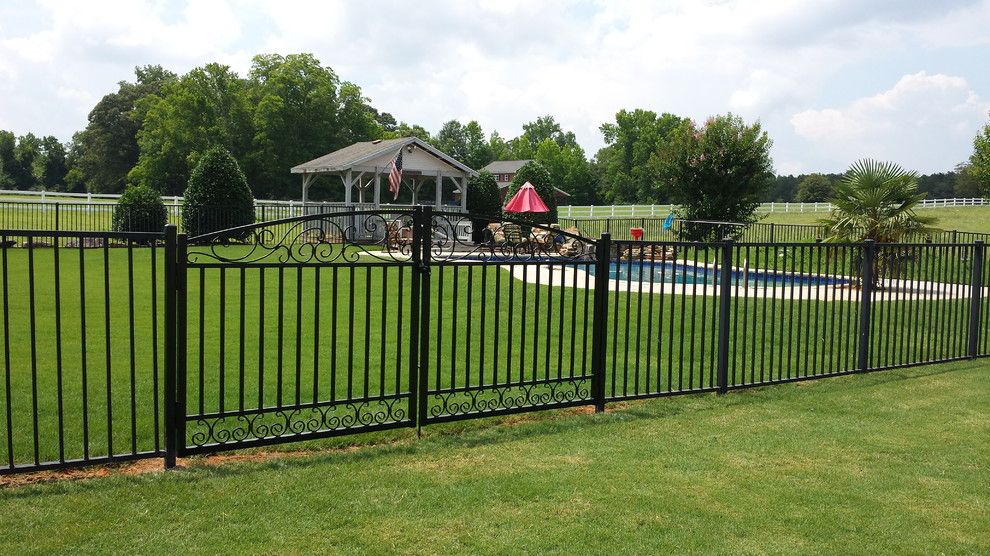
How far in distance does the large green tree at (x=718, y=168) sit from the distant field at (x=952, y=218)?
458 centimetres

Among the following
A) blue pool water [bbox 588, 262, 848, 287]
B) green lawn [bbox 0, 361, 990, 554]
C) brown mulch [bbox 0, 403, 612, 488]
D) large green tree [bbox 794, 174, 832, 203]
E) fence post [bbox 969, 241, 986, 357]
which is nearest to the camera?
green lawn [bbox 0, 361, 990, 554]

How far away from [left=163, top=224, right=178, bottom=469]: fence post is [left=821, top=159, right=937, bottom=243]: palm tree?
13973 mm

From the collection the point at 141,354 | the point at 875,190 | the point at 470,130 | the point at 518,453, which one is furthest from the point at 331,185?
the point at 518,453

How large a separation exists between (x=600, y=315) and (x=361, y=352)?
3.12m

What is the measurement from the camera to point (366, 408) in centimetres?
621

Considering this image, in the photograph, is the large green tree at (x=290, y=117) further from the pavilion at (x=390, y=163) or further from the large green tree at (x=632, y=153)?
the large green tree at (x=632, y=153)

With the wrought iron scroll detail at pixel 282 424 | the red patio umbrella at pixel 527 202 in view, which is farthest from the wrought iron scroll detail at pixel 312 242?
the red patio umbrella at pixel 527 202

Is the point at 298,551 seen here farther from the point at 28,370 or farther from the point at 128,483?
the point at 28,370

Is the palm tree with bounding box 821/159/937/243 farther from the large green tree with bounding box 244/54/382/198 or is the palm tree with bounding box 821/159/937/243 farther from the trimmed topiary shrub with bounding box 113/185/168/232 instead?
the large green tree with bounding box 244/54/382/198

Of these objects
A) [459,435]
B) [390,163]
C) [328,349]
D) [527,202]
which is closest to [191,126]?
[390,163]

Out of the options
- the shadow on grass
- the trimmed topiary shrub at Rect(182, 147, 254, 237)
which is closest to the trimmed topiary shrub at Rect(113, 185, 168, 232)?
the trimmed topiary shrub at Rect(182, 147, 254, 237)

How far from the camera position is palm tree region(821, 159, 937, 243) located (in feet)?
50.4

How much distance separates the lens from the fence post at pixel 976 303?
924 cm

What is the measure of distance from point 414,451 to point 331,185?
54.8 m
